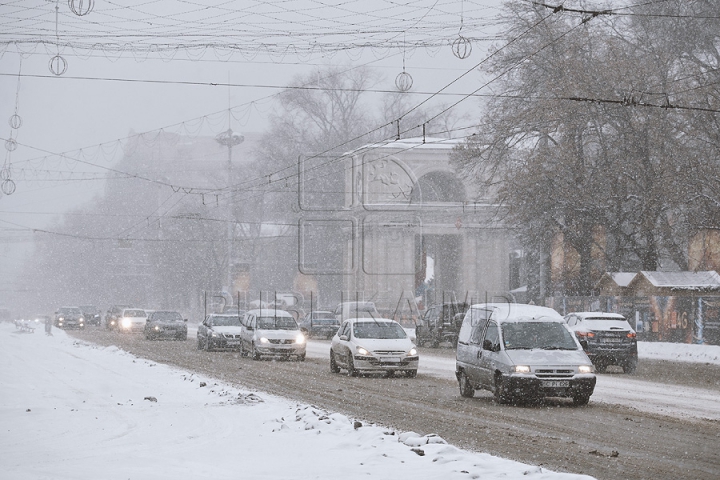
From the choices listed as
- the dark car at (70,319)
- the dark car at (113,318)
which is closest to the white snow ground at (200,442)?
the dark car at (113,318)

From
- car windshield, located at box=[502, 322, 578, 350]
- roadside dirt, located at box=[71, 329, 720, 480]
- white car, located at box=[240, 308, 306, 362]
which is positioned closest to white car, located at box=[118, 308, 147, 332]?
white car, located at box=[240, 308, 306, 362]

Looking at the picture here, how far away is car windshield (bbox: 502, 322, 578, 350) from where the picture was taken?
56.5ft

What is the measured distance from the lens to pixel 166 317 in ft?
162

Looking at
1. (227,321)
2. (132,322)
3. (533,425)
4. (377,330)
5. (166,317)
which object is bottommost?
(533,425)

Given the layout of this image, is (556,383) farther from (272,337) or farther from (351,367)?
(272,337)

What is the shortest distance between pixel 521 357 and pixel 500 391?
2.25 ft

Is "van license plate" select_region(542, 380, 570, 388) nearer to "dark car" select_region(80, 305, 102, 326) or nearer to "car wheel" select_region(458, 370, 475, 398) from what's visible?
"car wheel" select_region(458, 370, 475, 398)

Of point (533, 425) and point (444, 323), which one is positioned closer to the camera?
point (533, 425)

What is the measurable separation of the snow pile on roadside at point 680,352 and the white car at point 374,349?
1266 centimetres

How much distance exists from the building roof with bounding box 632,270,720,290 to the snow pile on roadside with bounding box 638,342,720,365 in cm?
288

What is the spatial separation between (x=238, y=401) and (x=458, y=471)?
7.58 m

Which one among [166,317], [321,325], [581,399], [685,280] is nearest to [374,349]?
[581,399]

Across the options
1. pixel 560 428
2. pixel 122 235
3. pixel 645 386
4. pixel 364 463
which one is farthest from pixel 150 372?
pixel 122 235

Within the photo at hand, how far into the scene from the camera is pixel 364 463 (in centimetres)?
1005
